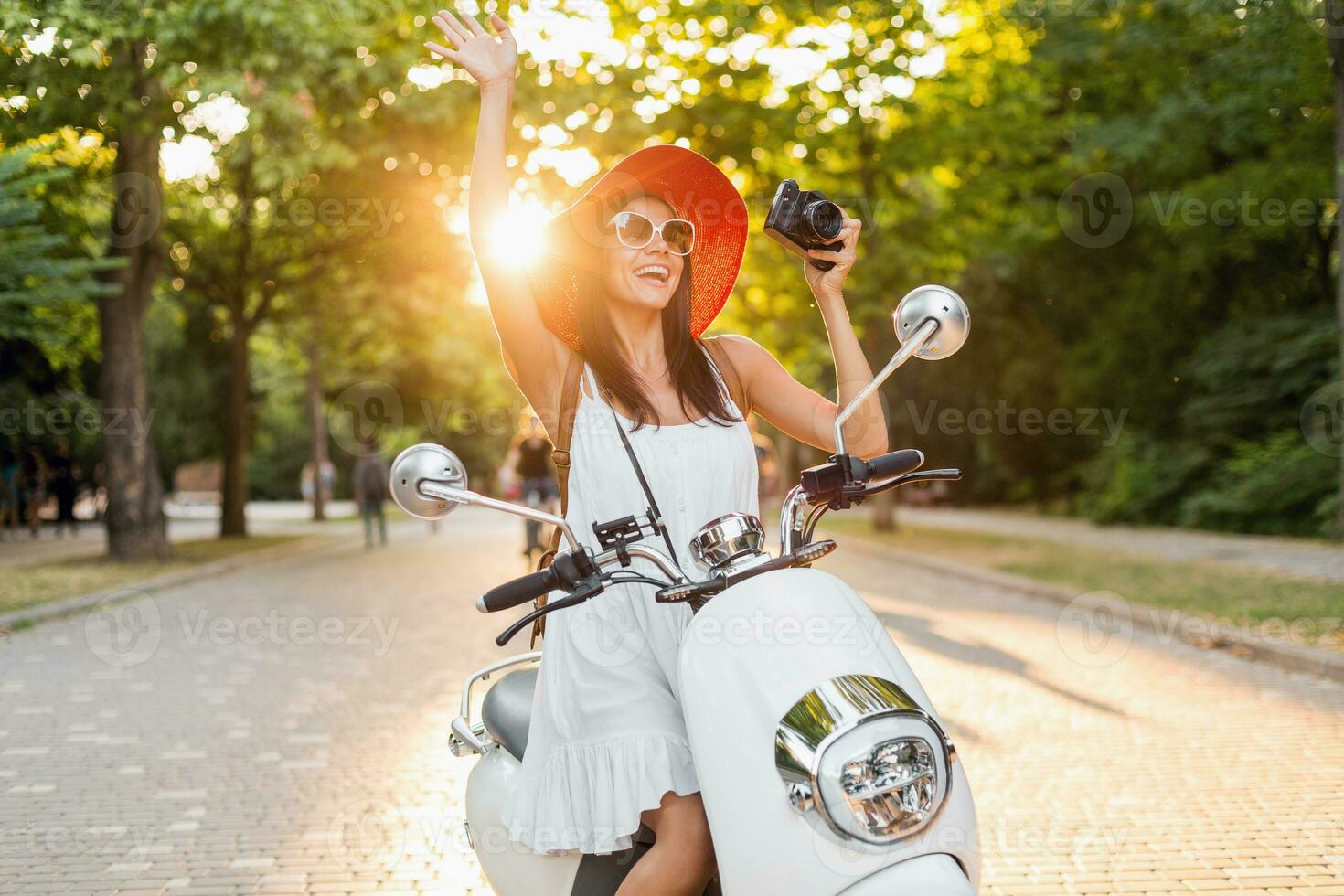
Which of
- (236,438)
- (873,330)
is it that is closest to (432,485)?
(873,330)

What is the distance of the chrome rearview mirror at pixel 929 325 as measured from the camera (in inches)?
94.0

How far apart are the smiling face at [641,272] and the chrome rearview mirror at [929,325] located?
0.52 meters

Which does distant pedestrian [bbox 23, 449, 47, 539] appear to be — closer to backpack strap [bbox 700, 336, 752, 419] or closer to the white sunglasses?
backpack strap [bbox 700, 336, 752, 419]

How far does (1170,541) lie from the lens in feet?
65.6

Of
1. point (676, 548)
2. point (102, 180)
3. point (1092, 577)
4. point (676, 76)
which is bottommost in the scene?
point (1092, 577)

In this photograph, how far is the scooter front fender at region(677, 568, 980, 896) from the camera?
183 cm

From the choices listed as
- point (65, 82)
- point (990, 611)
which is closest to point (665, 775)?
point (990, 611)


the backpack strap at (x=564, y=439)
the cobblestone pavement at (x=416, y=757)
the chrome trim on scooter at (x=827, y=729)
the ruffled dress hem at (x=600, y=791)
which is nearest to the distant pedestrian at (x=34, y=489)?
the cobblestone pavement at (x=416, y=757)

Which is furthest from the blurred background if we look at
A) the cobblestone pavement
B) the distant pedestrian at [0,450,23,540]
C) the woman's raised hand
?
the woman's raised hand

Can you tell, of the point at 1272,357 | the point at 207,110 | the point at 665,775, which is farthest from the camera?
the point at 1272,357

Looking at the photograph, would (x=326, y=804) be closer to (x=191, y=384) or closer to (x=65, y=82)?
(x=65, y=82)

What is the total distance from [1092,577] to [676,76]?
8172 millimetres

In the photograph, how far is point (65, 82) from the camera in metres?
11.2

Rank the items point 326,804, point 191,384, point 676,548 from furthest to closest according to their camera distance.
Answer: point 191,384, point 326,804, point 676,548
